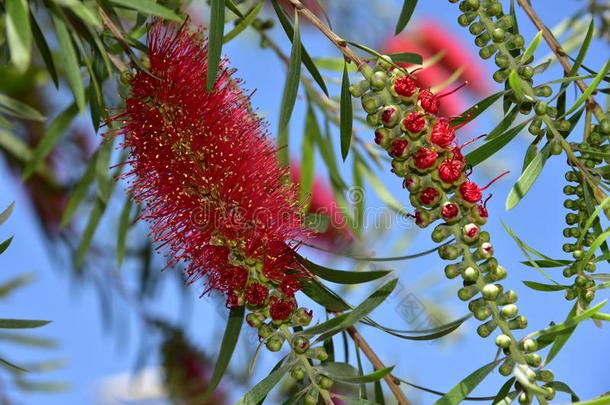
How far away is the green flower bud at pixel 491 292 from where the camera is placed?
71 centimetres

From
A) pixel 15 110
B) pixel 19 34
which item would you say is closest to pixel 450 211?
pixel 19 34

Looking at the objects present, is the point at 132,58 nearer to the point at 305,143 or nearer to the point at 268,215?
the point at 268,215

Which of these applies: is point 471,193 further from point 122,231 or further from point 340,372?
point 122,231

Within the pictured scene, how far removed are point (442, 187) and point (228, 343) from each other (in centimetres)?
26

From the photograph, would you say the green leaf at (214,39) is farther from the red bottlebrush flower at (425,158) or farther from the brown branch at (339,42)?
the red bottlebrush flower at (425,158)

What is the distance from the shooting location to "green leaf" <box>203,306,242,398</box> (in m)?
0.82

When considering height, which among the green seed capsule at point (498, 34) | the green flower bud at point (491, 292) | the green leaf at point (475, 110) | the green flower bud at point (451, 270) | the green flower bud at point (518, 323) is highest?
the green seed capsule at point (498, 34)

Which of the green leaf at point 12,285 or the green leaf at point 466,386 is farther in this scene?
the green leaf at point 12,285

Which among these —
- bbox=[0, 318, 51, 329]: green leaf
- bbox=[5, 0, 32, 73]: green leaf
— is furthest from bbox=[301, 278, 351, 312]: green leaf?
bbox=[5, 0, 32, 73]: green leaf

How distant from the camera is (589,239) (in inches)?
30.2

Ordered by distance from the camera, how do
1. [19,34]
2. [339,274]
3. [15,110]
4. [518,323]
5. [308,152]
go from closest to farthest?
[19,34]
[518,323]
[339,274]
[15,110]
[308,152]

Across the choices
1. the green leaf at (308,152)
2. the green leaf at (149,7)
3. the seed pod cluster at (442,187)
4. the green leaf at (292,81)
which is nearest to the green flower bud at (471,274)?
the seed pod cluster at (442,187)

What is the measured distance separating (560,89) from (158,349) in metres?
0.82

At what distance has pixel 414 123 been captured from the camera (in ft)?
2.40
